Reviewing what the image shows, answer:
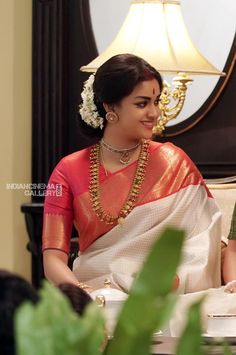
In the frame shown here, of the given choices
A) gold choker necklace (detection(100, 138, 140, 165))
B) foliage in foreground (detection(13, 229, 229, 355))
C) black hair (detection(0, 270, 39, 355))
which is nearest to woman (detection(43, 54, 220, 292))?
gold choker necklace (detection(100, 138, 140, 165))

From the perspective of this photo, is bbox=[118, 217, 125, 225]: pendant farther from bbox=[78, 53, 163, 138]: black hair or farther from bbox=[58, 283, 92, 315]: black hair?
bbox=[58, 283, 92, 315]: black hair

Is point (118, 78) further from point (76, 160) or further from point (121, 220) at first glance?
point (121, 220)

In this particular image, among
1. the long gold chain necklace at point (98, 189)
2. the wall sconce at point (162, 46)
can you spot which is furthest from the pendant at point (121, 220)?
the wall sconce at point (162, 46)

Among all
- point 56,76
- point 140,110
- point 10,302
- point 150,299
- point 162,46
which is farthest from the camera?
point 56,76

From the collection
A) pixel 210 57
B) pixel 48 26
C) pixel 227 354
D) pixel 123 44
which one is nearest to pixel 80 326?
pixel 227 354

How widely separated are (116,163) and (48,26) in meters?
1.64

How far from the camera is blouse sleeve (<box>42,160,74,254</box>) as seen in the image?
119 inches

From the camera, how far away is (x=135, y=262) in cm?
308

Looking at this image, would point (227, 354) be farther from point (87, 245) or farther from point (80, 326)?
point (87, 245)

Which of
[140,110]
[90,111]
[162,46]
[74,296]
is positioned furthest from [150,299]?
[162,46]

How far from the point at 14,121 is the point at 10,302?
13.5 feet

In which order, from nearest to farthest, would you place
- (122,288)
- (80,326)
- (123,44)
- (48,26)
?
1. (80,326)
2. (122,288)
3. (123,44)
4. (48,26)

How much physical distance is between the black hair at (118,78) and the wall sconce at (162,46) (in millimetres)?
414

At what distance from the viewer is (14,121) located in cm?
461
